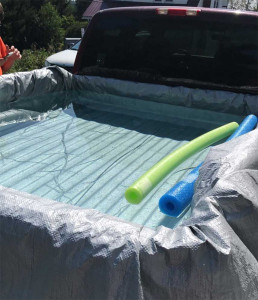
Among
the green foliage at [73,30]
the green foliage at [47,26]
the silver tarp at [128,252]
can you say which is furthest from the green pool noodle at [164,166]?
the green foliage at [73,30]

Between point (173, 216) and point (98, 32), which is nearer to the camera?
point (173, 216)

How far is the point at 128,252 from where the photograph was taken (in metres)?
1.01

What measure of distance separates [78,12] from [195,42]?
35.0m

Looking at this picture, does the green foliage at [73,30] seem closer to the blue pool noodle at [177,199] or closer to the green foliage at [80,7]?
the green foliage at [80,7]

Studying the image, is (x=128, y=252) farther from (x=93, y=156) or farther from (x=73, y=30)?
(x=73, y=30)

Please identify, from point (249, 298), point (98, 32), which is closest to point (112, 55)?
point (98, 32)

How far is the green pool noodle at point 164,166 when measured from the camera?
1.57m

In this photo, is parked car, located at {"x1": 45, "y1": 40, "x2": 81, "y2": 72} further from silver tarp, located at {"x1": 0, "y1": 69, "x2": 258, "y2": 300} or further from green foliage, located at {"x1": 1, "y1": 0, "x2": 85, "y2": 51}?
green foliage, located at {"x1": 1, "y1": 0, "x2": 85, "y2": 51}

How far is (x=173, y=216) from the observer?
5.59ft

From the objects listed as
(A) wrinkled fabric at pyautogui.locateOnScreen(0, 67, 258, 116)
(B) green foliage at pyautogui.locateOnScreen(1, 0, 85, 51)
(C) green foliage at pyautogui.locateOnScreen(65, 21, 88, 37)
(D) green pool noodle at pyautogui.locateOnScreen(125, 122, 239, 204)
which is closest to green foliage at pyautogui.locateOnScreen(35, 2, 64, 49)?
(B) green foliage at pyautogui.locateOnScreen(1, 0, 85, 51)

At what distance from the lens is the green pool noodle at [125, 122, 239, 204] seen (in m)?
1.57

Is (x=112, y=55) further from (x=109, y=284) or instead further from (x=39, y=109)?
(x=109, y=284)

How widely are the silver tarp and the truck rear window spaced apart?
1917mm

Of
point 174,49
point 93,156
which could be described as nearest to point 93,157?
point 93,156
